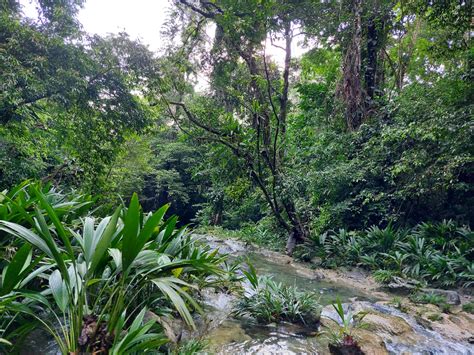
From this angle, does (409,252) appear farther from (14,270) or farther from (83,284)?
(14,270)

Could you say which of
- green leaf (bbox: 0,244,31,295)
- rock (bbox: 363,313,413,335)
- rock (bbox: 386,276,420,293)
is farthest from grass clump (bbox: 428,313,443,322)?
green leaf (bbox: 0,244,31,295)

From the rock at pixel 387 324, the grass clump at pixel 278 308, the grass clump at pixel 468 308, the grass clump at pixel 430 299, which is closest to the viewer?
the grass clump at pixel 278 308

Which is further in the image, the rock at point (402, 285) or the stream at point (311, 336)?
the rock at point (402, 285)

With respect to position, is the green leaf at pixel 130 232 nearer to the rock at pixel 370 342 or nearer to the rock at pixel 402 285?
the rock at pixel 370 342

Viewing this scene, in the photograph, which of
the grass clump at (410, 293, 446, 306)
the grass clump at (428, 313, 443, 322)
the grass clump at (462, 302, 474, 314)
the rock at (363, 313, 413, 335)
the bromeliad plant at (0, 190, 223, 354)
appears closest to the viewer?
the bromeliad plant at (0, 190, 223, 354)

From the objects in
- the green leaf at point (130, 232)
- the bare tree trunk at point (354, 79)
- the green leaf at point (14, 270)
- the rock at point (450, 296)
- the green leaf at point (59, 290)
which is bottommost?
the rock at point (450, 296)

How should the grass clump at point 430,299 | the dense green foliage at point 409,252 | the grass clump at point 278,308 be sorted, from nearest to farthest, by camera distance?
the grass clump at point 278,308, the grass clump at point 430,299, the dense green foliage at point 409,252

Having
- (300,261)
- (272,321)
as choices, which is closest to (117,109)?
(300,261)

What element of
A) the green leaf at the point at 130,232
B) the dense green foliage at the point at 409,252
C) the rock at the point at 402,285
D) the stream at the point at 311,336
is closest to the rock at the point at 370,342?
the stream at the point at 311,336

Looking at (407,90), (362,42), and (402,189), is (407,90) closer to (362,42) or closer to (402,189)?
(362,42)

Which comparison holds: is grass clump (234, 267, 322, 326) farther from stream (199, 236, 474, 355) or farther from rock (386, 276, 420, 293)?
rock (386, 276, 420, 293)

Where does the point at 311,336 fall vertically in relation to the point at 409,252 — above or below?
below

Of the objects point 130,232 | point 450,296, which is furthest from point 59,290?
point 450,296

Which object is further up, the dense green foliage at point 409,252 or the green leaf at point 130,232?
the green leaf at point 130,232
